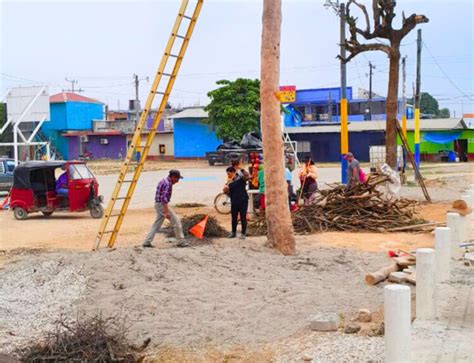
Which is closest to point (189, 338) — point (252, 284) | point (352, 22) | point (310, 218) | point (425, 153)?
point (252, 284)

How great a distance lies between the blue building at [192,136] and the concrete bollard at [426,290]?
167ft

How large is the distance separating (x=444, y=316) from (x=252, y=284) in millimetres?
2720


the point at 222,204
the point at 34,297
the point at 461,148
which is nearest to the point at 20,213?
the point at 222,204

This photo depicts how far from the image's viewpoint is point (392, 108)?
816 inches

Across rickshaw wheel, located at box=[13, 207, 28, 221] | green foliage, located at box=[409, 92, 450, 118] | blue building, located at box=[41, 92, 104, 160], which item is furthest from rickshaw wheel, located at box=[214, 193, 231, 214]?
green foliage, located at box=[409, 92, 450, 118]

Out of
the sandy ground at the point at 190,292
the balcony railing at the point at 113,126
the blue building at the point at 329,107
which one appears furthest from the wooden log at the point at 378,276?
the balcony railing at the point at 113,126

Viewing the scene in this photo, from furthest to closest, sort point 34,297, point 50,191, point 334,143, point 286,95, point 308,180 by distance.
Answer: point 334,143 → point 50,191 → point 308,180 → point 286,95 → point 34,297

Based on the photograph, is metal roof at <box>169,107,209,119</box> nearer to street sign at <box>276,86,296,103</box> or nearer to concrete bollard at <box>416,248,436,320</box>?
street sign at <box>276,86,296,103</box>

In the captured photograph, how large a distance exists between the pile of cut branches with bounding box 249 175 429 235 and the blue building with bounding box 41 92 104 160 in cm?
5300

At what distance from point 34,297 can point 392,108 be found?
15.3 m

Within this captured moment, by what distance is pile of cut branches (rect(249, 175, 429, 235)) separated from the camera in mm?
14320

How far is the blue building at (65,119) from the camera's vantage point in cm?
6419

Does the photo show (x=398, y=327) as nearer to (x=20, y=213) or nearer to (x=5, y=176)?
(x=20, y=213)

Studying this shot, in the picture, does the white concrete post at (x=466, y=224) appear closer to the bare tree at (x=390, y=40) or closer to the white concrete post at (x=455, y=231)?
the white concrete post at (x=455, y=231)
